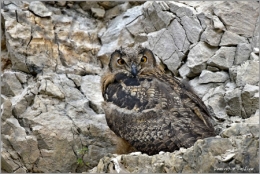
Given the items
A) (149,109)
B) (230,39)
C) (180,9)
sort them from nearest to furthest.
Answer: (149,109), (230,39), (180,9)

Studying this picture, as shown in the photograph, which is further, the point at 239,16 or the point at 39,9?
the point at 39,9

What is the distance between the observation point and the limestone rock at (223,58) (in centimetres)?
631

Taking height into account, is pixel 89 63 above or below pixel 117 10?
below

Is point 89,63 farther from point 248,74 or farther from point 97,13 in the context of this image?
point 248,74

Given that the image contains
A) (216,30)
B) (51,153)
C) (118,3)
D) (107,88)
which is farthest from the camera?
(118,3)

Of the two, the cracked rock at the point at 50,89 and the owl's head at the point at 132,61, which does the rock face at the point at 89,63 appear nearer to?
the cracked rock at the point at 50,89

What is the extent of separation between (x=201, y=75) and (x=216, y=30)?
636mm

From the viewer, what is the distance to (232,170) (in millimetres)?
3766

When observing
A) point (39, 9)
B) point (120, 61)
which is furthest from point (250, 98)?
point (39, 9)

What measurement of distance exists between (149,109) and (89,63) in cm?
218

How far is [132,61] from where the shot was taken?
17.7 feet

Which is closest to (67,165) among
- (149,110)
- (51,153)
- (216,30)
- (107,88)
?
(51,153)

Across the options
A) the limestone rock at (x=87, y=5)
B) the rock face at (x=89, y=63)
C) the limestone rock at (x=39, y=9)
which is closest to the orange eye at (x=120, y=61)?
the rock face at (x=89, y=63)

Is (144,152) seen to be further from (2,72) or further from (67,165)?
(2,72)
